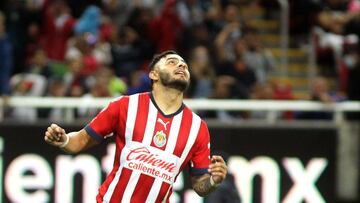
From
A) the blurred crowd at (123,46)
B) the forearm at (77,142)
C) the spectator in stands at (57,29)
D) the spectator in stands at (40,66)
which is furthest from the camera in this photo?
the spectator in stands at (57,29)

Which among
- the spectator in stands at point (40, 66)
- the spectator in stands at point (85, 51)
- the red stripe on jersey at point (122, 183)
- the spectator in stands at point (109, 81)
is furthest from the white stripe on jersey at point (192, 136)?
the spectator in stands at point (40, 66)

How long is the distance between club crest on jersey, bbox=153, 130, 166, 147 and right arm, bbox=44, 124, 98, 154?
0.43m

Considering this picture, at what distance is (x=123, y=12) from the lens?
16281mm

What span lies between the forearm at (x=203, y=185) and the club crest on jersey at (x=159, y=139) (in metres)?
0.38

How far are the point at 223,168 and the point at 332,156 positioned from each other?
5.76 meters

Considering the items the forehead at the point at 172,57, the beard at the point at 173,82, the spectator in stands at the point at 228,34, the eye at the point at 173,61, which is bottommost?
the beard at the point at 173,82

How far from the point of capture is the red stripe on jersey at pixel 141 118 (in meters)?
8.09

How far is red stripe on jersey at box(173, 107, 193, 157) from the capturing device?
8141 mm

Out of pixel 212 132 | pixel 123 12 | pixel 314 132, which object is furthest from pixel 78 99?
pixel 123 12

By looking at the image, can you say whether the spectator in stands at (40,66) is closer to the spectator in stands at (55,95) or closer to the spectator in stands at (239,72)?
the spectator in stands at (55,95)

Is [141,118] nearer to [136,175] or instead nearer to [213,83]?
[136,175]

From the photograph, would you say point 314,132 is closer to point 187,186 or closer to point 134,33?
point 187,186

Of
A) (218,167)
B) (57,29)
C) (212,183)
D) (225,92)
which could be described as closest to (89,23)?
(57,29)

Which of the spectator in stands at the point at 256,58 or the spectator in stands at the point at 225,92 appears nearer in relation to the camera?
the spectator in stands at the point at 225,92
